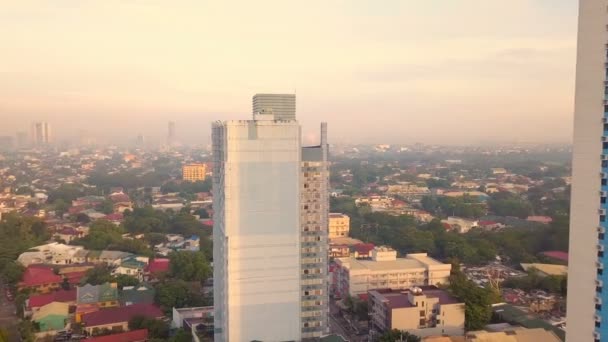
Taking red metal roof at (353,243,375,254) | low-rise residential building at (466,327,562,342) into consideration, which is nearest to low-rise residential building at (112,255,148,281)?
red metal roof at (353,243,375,254)

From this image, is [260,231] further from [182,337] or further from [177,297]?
[177,297]

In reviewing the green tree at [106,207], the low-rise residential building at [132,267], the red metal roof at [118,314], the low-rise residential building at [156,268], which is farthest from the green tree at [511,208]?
the green tree at [106,207]

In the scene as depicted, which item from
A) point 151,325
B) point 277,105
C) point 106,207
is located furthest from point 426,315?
point 106,207

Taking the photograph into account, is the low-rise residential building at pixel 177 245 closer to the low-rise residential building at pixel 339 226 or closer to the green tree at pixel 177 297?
the low-rise residential building at pixel 339 226

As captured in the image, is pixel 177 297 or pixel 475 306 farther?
pixel 177 297

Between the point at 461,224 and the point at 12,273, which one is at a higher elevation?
the point at 461,224
